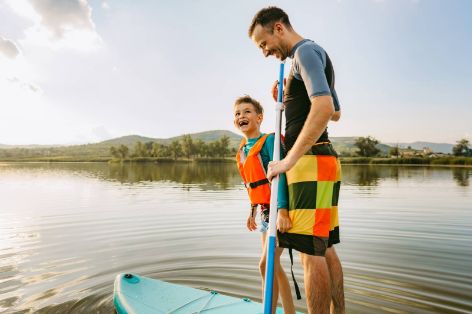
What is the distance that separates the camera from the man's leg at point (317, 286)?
268 centimetres

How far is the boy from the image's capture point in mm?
3803

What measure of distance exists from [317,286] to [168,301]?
253cm

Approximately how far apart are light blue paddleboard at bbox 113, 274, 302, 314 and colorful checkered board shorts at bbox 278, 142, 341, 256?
1.92m

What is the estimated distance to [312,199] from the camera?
106 inches

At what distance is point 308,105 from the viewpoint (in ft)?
9.33

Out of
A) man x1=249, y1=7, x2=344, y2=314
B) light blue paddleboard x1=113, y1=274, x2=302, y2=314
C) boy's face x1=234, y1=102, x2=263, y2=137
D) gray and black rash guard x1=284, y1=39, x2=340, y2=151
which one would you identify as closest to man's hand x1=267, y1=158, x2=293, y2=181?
man x1=249, y1=7, x2=344, y2=314

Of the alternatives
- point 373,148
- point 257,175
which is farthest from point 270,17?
point 373,148

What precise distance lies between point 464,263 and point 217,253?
18.2 feet

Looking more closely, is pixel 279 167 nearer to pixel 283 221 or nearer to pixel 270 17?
pixel 283 221

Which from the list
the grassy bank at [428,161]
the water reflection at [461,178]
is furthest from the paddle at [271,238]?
the grassy bank at [428,161]

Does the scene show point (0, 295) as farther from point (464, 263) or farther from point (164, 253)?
point (464, 263)

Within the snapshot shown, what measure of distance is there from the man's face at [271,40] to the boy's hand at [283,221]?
1.38 meters

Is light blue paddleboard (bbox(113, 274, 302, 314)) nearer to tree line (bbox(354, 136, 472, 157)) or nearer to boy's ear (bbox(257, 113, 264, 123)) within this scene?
boy's ear (bbox(257, 113, 264, 123))

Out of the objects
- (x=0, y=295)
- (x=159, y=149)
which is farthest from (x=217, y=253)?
(x=159, y=149)
